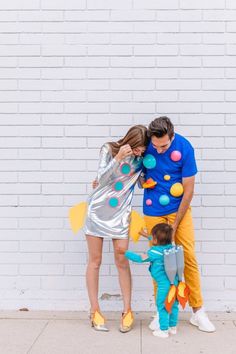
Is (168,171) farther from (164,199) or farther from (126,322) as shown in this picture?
Result: (126,322)

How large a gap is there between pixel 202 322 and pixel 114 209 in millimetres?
1198

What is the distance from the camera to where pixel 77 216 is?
4367 millimetres

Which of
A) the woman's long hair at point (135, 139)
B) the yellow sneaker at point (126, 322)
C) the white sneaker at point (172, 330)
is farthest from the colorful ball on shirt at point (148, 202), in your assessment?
the white sneaker at point (172, 330)

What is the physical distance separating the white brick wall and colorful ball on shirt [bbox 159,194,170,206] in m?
0.59

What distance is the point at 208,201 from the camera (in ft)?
15.3

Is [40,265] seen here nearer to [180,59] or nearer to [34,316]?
[34,316]

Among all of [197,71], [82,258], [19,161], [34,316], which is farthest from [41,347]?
[197,71]

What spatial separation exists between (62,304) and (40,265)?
1.38ft

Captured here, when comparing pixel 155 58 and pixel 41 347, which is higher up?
pixel 155 58

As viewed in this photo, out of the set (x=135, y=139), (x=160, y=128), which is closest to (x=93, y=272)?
(x=135, y=139)

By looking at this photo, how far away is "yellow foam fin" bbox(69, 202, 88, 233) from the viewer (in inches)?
171

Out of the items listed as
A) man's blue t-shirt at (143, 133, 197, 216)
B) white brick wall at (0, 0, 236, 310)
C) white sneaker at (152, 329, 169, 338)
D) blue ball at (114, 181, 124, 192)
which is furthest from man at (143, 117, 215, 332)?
white brick wall at (0, 0, 236, 310)

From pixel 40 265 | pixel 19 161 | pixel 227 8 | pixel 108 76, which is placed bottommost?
pixel 40 265

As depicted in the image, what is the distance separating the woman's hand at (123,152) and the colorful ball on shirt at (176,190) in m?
0.45
